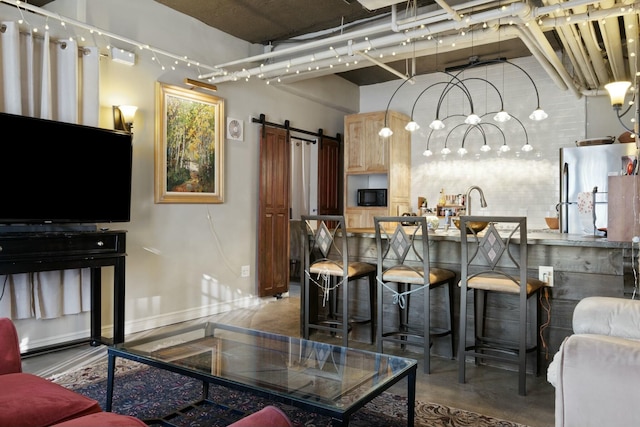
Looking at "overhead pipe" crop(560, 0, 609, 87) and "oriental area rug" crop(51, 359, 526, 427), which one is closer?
"oriental area rug" crop(51, 359, 526, 427)

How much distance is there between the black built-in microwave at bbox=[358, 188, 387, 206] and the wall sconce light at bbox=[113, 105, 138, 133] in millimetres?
3682

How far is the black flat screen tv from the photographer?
3.27m

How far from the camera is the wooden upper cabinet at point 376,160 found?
671 centimetres

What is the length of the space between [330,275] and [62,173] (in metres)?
2.30

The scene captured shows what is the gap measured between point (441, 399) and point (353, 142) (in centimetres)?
474

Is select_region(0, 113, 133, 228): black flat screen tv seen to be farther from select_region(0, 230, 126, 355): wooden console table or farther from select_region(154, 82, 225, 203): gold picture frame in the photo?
select_region(154, 82, 225, 203): gold picture frame

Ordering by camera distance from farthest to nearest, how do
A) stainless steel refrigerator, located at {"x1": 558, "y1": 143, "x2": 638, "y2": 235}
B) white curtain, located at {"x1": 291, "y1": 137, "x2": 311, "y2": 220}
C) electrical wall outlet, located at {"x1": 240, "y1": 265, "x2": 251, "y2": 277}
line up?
1. white curtain, located at {"x1": 291, "y1": 137, "x2": 311, "y2": 220}
2. electrical wall outlet, located at {"x1": 240, "y1": 265, "x2": 251, "y2": 277}
3. stainless steel refrigerator, located at {"x1": 558, "y1": 143, "x2": 638, "y2": 235}

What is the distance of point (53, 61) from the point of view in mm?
3721

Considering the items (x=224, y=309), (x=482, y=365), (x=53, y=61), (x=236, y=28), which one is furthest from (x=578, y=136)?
(x=53, y=61)

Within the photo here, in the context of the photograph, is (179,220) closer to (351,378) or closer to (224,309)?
(224,309)

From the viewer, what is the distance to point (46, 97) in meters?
3.62

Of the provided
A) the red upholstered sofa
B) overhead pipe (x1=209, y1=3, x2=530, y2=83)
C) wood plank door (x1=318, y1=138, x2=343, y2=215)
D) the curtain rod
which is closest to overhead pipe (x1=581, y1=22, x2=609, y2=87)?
overhead pipe (x1=209, y1=3, x2=530, y2=83)

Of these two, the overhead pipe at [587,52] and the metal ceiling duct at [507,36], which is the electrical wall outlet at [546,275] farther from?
the overhead pipe at [587,52]

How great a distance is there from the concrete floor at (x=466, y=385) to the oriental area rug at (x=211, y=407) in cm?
15
